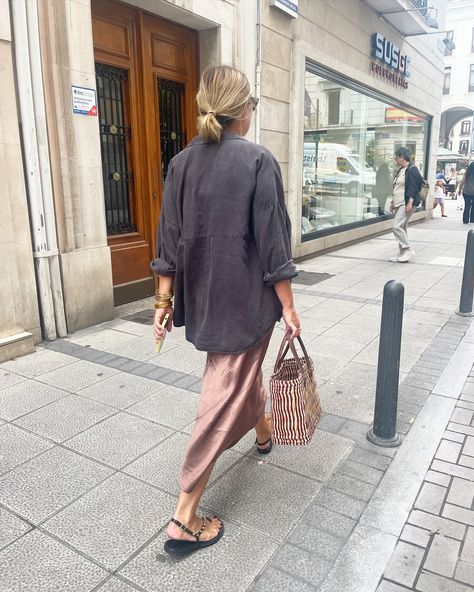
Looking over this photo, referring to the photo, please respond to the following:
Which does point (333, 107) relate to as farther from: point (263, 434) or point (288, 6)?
point (263, 434)

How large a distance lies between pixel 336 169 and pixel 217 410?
9505 mm

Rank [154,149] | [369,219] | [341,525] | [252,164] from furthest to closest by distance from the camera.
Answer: [369,219] → [154,149] → [341,525] → [252,164]

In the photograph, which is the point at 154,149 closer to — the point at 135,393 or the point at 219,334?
the point at 135,393

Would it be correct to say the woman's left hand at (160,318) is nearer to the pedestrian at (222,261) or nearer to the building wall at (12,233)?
the pedestrian at (222,261)

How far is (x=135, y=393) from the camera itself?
3.81 metres

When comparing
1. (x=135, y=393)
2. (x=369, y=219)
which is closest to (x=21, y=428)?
(x=135, y=393)

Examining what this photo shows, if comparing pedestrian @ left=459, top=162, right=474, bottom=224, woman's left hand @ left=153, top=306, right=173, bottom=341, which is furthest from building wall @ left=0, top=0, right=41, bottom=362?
pedestrian @ left=459, top=162, right=474, bottom=224

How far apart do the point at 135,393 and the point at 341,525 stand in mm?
1888

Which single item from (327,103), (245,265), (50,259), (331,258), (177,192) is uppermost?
(327,103)

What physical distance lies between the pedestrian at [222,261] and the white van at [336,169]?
7617mm

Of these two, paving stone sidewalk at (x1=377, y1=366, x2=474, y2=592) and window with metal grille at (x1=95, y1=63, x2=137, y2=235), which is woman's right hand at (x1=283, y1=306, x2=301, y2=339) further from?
window with metal grille at (x1=95, y1=63, x2=137, y2=235)

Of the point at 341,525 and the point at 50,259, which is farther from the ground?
the point at 50,259

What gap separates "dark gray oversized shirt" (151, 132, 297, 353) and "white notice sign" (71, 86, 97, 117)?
3166 mm

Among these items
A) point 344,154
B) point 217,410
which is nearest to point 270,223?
point 217,410
